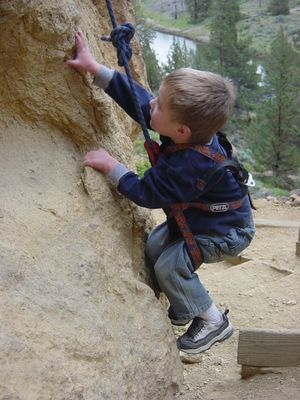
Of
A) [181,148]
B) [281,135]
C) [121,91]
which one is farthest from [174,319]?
[281,135]

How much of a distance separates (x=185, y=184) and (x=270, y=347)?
4.27 ft

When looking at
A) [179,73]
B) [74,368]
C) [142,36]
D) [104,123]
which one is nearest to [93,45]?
[104,123]

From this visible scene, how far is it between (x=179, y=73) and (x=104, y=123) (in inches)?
19.0

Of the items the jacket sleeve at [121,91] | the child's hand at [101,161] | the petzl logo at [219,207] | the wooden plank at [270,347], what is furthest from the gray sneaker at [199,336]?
the jacket sleeve at [121,91]

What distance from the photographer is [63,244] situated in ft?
6.21

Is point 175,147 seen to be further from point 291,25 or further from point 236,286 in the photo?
point 291,25

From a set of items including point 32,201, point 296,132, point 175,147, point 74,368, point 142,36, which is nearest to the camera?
point 74,368

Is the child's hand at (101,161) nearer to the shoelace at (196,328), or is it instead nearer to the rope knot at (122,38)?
the rope knot at (122,38)

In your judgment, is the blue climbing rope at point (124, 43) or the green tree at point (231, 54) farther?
the green tree at point (231, 54)

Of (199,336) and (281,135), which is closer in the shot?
(199,336)

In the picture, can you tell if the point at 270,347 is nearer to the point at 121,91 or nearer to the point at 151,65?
the point at 121,91

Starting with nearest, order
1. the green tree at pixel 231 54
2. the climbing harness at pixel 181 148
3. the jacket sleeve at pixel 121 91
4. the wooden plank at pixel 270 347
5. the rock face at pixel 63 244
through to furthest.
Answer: the rock face at pixel 63 244
the climbing harness at pixel 181 148
the jacket sleeve at pixel 121 91
the wooden plank at pixel 270 347
the green tree at pixel 231 54

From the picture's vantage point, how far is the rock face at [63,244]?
5.23 ft

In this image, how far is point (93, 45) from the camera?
8.02ft
